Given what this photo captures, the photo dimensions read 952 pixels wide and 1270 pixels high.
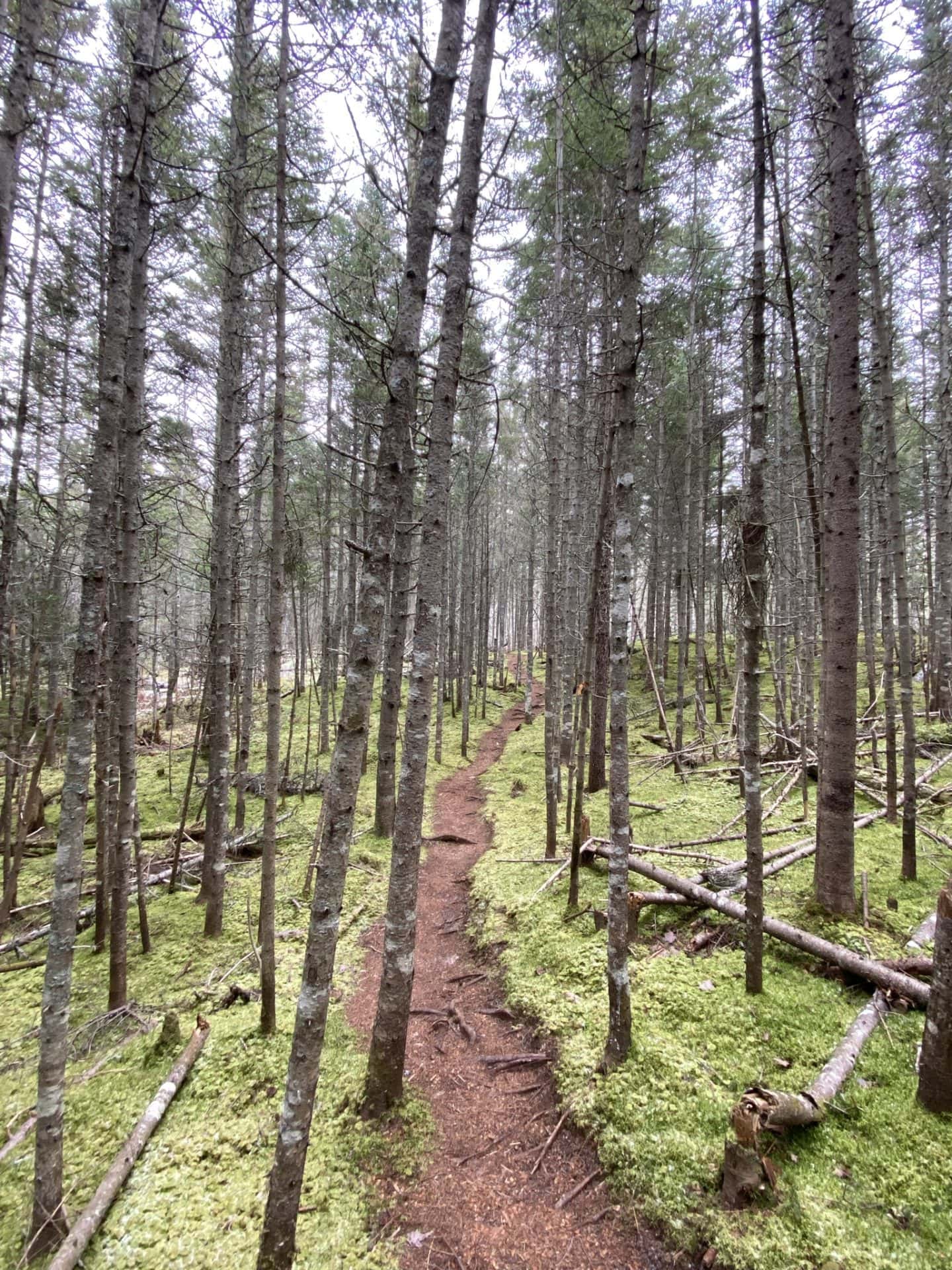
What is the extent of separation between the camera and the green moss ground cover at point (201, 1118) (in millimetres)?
3047

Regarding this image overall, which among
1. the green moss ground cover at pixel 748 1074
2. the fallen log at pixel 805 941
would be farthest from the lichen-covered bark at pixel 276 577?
the fallen log at pixel 805 941

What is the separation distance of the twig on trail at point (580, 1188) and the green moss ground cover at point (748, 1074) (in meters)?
0.09

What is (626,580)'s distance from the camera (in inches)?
160

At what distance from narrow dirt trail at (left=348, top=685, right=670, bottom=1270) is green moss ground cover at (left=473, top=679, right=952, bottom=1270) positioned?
0.64ft

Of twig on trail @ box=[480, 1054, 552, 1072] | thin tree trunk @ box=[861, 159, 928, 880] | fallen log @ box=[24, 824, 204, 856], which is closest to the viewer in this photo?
twig on trail @ box=[480, 1054, 552, 1072]

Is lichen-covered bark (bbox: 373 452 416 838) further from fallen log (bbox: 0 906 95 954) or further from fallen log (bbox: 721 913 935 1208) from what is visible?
fallen log (bbox: 0 906 95 954)

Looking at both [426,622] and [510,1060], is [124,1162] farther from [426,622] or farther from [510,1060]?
[426,622]

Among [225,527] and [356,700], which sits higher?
[225,527]

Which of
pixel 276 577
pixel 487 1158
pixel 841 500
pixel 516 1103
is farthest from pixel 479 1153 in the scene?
pixel 841 500

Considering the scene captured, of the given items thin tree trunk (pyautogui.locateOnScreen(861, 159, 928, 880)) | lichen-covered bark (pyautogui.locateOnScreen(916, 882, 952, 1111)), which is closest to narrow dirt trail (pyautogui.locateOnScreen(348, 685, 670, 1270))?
lichen-covered bark (pyautogui.locateOnScreen(916, 882, 952, 1111))

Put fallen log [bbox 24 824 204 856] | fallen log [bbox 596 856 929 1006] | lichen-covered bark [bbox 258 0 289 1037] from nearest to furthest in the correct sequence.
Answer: fallen log [bbox 596 856 929 1006], lichen-covered bark [bbox 258 0 289 1037], fallen log [bbox 24 824 204 856]

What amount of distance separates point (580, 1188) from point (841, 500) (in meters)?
5.63

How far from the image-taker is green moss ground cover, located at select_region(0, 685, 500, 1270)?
3047 millimetres

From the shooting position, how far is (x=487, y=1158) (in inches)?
143
